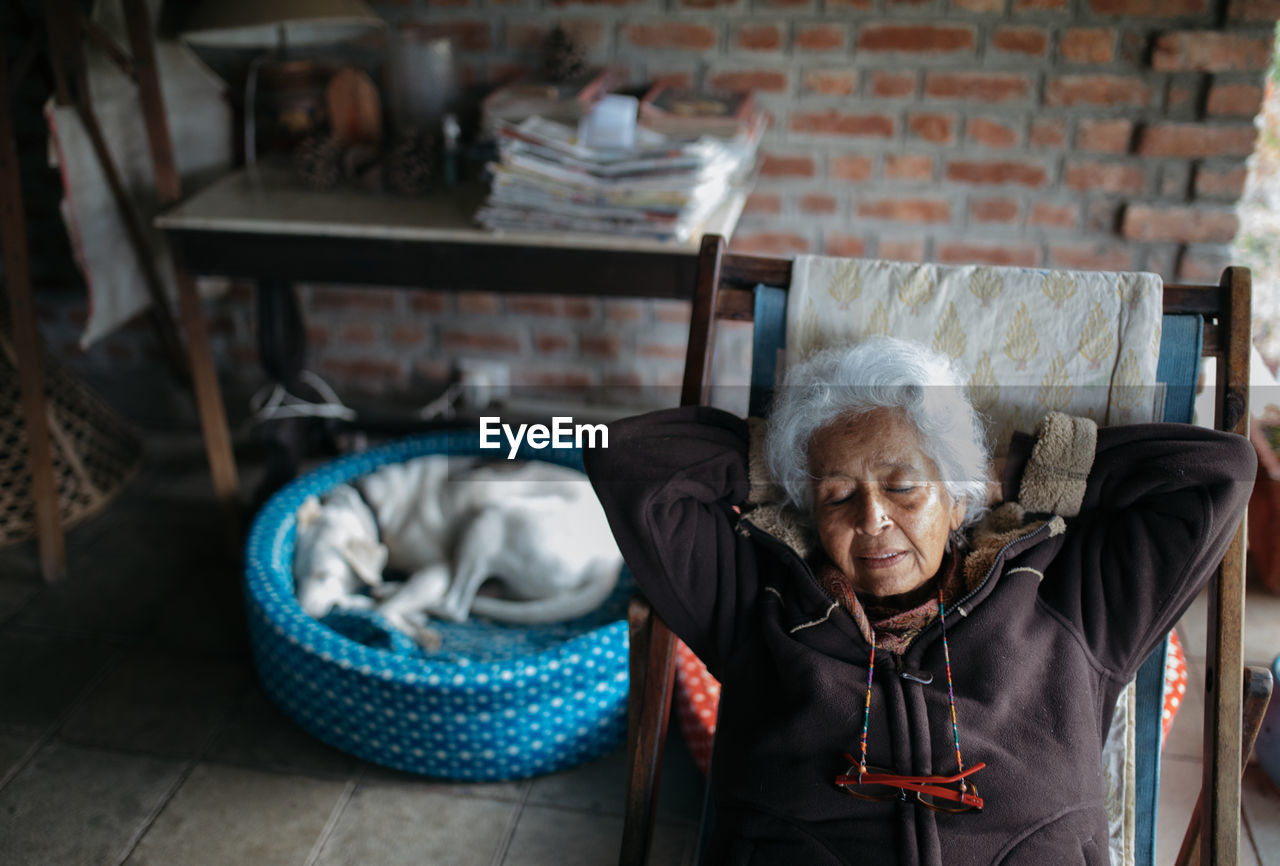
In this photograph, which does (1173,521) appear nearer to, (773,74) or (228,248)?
(773,74)

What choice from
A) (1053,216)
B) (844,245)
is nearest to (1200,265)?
(1053,216)

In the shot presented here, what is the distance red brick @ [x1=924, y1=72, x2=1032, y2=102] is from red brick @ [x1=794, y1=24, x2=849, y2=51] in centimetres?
22

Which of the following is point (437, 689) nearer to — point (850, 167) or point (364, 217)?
point (364, 217)

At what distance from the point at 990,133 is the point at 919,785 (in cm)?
177

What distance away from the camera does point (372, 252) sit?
2238mm

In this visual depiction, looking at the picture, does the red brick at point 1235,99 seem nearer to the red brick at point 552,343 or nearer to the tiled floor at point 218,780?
the tiled floor at point 218,780

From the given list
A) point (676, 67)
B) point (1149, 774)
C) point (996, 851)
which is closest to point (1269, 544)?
point (1149, 774)

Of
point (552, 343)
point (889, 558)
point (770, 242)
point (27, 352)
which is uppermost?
point (770, 242)

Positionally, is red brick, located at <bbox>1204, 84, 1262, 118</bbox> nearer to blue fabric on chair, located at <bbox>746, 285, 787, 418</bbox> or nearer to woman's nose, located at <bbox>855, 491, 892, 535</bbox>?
blue fabric on chair, located at <bbox>746, 285, 787, 418</bbox>

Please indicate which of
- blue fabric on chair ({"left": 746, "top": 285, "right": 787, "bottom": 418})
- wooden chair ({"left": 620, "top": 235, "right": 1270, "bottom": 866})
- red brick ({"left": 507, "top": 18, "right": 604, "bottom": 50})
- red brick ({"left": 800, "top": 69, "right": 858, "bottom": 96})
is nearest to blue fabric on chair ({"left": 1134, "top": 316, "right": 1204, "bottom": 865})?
wooden chair ({"left": 620, "top": 235, "right": 1270, "bottom": 866})

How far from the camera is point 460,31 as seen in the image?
106 inches

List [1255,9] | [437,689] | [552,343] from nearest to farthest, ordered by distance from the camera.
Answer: [437,689] → [1255,9] → [552,343]

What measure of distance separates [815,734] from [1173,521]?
525 millimetres

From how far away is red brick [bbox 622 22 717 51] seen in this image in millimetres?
2600
